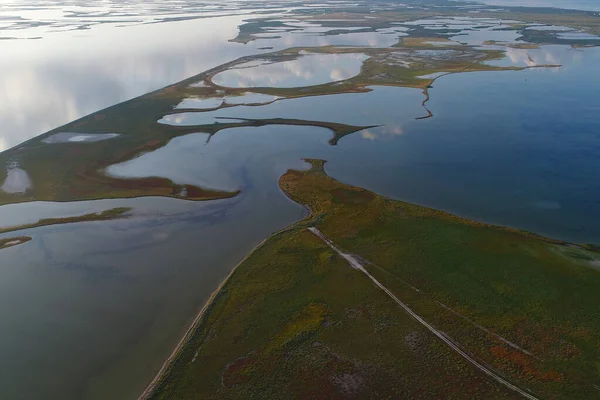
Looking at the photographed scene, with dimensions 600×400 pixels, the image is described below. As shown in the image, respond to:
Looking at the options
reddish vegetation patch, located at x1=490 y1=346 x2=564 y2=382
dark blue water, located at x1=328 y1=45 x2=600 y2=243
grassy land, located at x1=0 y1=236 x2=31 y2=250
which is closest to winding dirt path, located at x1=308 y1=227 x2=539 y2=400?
reddish vegetation patch, located at x1=490 y1=346 x2=564 y2=382

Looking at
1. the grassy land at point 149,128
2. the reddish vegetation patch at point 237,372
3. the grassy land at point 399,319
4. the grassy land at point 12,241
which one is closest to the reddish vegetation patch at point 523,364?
the grassy land at point 399,319

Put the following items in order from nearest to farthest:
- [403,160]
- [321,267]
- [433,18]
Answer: [321,267], [403,160], [433,18]

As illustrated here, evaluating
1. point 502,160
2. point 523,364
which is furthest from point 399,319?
point 502,160

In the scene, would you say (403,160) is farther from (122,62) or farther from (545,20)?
(545,20)

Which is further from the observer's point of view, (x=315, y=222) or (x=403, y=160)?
(x=403, y=160)

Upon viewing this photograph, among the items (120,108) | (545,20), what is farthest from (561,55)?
(120,108)

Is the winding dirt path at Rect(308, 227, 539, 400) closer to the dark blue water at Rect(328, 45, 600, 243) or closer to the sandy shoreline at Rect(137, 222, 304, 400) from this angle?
the sandy shoreline at Rect(137, 222, 304, 400)

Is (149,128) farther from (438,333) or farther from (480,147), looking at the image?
(438,333)
